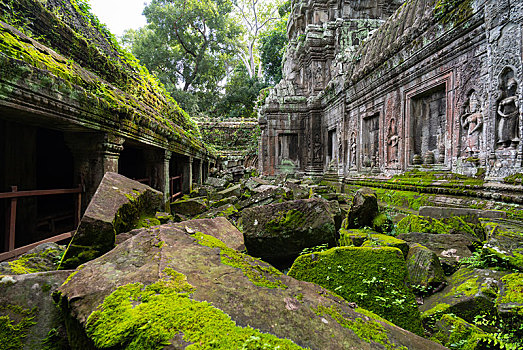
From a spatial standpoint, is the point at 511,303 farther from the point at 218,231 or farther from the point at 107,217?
the point at 107,217

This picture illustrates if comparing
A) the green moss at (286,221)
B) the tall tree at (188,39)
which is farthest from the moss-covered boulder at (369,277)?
the tall tree at (188,39)

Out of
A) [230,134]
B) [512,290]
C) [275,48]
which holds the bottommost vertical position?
[512,290]

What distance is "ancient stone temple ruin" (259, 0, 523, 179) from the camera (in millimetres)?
4098

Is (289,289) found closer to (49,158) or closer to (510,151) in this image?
(510,151)

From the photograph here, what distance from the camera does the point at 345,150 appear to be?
9758 millimetres

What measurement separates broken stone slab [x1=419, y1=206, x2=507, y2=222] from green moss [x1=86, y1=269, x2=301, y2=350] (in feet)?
13.0

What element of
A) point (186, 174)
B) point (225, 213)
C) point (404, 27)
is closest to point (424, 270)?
point (225, 213)

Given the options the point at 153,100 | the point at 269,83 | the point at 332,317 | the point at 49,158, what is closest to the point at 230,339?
the point at 332,317

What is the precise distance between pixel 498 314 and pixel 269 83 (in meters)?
29.0

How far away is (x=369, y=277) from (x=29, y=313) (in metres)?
2.47

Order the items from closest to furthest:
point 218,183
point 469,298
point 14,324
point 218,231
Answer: point 14,324, point 469,298, point 218,231, point 218,183

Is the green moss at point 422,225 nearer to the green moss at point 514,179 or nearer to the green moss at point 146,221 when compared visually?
the green moss at point 514,179

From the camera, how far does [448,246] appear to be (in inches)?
119

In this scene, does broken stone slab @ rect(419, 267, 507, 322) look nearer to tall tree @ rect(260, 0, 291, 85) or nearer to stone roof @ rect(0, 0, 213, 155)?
stone roof @ rect(0, 0, 213, 155)
